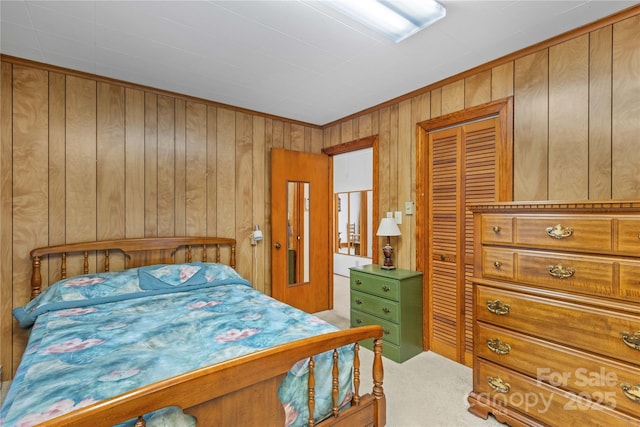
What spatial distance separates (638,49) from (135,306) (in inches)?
149

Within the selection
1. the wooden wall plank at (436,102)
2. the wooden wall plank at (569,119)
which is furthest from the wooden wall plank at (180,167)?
the wooden wall plank at (569,119)

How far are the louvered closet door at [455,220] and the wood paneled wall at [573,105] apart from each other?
0.25 metres

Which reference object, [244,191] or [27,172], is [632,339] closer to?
[244,191]

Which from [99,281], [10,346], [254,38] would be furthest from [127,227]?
[254,38]

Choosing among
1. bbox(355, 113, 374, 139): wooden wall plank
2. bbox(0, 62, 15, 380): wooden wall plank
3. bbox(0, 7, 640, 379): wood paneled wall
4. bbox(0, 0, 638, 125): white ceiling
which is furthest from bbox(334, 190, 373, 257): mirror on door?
bbox(0, 62, 15, 380): wooden wall plank

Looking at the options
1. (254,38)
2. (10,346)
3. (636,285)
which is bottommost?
(10,346)

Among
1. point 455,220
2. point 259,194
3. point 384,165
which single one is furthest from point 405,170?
point 259,194

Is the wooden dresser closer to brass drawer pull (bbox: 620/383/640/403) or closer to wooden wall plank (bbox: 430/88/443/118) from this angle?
brass drawer pull (bbox: 620/383/640/403)

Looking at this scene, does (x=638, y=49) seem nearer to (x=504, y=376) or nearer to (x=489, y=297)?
(x=489, y=297)

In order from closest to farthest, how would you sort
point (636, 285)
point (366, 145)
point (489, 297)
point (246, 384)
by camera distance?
point (246, 384)
point (636, 285)
point (489, 297)
point (366, 145)

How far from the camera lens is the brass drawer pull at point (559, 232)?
1671 millimetres

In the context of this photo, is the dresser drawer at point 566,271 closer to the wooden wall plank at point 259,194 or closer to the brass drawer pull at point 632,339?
the brass drawer pull at point 632,339

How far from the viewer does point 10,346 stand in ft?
8.12

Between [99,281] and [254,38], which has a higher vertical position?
[254,38]
